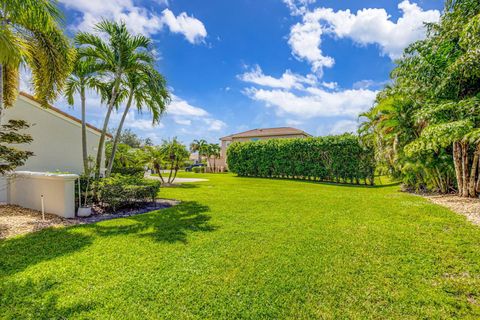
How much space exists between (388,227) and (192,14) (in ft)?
41.3

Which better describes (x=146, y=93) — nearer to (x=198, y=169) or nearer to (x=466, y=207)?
(x=466, y=207)

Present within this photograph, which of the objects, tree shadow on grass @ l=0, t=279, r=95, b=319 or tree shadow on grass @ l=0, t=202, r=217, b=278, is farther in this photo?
tree shadow on grass @ l=0, t=202, r=217, b=278

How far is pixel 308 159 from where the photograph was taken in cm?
2183

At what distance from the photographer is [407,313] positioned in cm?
273

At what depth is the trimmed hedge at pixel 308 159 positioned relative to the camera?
18984mm

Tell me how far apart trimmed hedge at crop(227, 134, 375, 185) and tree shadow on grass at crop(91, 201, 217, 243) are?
48.8 feet

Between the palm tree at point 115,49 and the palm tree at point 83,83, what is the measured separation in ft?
1.12

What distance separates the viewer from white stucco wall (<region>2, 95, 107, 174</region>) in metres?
9.71

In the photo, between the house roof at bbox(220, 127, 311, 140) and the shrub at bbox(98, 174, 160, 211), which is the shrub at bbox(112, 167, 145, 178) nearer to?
the shrub at bbox(98, 174, 160, 211)

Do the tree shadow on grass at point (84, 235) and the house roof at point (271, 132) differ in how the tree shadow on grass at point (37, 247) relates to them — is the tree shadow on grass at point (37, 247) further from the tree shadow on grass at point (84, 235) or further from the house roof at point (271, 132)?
the house roof at point (271, 132)

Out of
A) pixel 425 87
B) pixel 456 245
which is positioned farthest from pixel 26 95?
pixel 425 87

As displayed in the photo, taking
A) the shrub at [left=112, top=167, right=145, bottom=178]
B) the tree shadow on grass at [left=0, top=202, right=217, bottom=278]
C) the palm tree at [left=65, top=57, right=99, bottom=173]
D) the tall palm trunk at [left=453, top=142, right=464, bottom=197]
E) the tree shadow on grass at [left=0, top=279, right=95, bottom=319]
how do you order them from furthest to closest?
the shrub at [left=112, top=167, right=145, bottom=178]
the tall palm trunk at [left=453, top=142, right=464, bottom=197]
the palm tree at [left=65, top=57, right=99, bottom=173]
the tree shadow on grass at [left=0, top=202, right=217, bottom=278]
the tree shadow on grass at [left=0, top=279, right=95, bottom=319]

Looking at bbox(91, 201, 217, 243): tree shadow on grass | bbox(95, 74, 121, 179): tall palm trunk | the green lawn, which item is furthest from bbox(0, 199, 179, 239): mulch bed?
bbox(95, 74, 121, 179): tall palm trunk

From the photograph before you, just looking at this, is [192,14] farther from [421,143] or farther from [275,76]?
[421,143]
